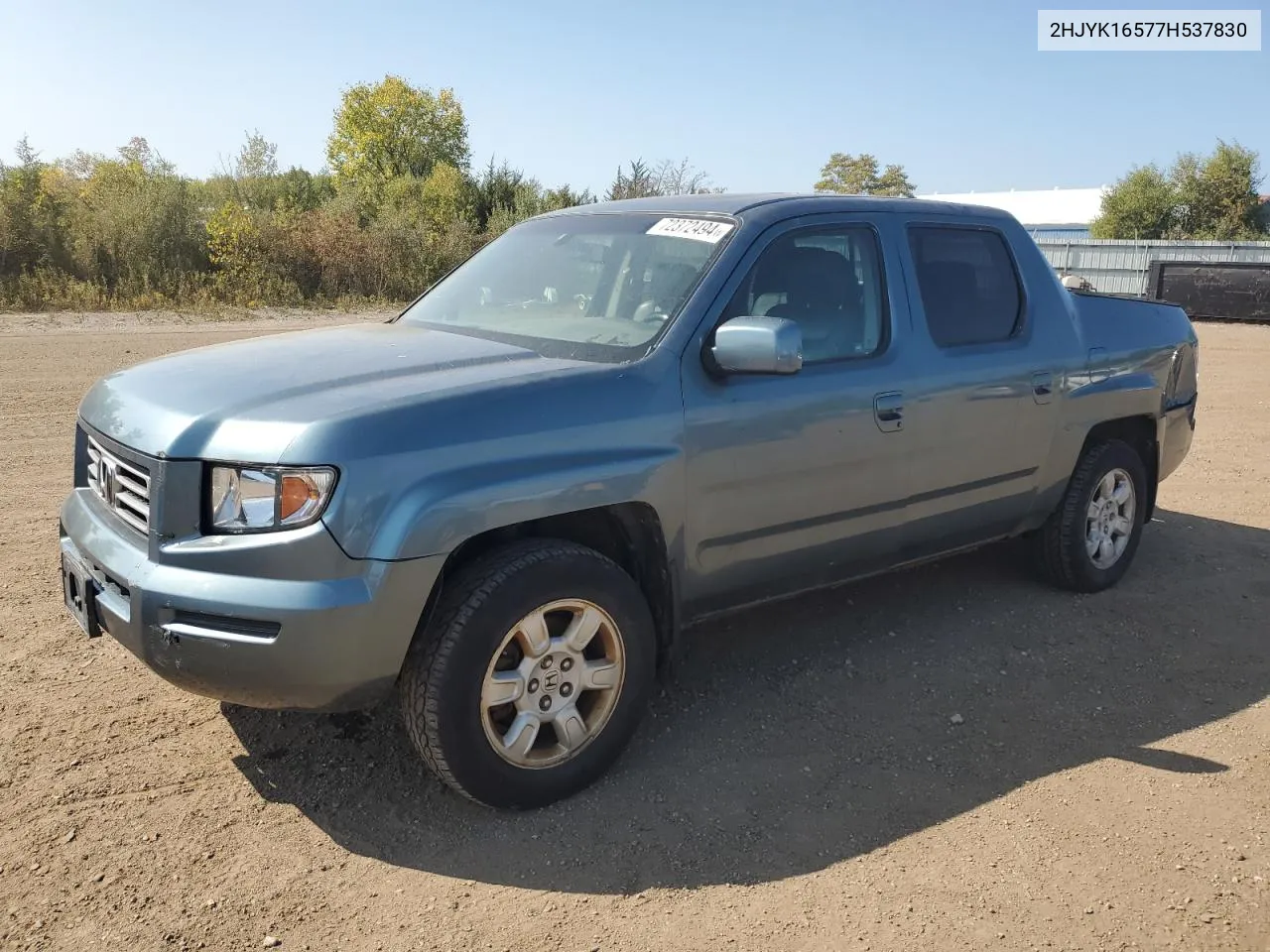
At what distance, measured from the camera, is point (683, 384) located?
3324 mm

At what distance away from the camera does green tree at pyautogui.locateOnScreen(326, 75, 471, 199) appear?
4922cm

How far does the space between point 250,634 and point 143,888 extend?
2.45 feet

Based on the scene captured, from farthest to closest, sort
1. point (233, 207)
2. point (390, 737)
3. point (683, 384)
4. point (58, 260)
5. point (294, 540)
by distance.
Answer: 1. point (233, 207)
2. point (58, 260)
3. point (390, 737)
4. point (683, 384)
5. point (294, 540)

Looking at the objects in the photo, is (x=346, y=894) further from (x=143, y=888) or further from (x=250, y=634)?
(x=250, y=634)

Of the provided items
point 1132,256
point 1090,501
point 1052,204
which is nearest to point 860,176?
point 1052,204

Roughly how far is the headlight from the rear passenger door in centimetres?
230

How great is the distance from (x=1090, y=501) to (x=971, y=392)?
1.27 m

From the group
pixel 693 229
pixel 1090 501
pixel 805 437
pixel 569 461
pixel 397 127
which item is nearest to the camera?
pixel 569 461

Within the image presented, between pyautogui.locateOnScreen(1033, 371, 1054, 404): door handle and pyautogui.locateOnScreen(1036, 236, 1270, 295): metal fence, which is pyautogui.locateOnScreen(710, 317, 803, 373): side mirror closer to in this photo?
pyautogui.locateOnScreen(1033, 371, 1054, 404): door handle

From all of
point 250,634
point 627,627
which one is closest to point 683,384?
point 627,627

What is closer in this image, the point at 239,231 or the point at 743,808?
the point at 743,808

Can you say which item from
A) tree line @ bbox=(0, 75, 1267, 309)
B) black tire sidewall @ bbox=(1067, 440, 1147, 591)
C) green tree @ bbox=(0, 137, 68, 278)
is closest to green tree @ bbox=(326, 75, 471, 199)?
tree line @ bbox=(0, 75, 1267, 309)

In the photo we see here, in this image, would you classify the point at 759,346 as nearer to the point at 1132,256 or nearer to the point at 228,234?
the point at 228,234

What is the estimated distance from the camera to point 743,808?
3199mm
